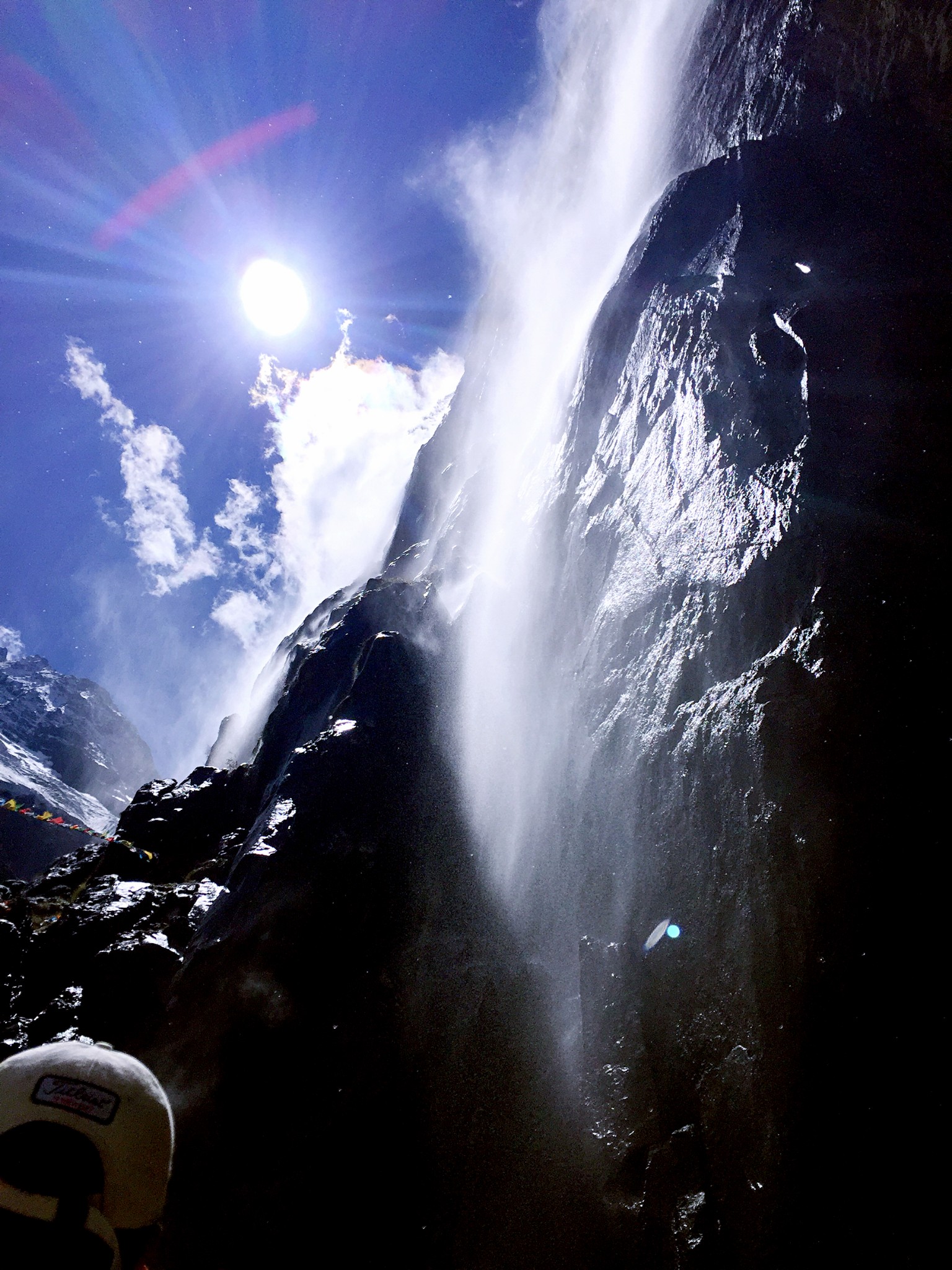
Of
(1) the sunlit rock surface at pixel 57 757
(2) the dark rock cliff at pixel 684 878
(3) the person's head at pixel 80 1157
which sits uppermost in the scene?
(1) the sunlit rock surface at pixel 57 757

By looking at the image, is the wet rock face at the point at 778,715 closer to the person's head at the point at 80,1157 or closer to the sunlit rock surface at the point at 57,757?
the person's head at the point at 80,1157

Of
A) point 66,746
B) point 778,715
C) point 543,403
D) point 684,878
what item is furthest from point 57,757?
point 778,715

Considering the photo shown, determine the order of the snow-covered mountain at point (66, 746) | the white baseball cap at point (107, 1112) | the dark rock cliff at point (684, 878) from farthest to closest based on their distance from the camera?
1. the snow-covered mountain at point (66, 746)
2. the dark rock cliff at point (684, 878)
3. the white baseball cap at point (107, 1112)

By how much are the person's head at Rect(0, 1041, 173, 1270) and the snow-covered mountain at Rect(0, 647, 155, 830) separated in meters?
109

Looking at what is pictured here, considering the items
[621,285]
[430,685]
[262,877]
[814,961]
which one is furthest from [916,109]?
[262,877]

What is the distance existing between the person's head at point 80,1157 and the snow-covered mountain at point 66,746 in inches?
4297

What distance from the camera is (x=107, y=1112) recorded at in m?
1.83

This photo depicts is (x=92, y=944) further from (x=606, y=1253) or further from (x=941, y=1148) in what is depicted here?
(x=941, y=1148)

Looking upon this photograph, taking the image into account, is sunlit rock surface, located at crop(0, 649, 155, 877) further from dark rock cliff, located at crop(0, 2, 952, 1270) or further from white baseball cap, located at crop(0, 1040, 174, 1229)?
white baseball cap, located at crop(0, 1040, 174, 1229)

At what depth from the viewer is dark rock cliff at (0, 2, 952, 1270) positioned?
459 cm

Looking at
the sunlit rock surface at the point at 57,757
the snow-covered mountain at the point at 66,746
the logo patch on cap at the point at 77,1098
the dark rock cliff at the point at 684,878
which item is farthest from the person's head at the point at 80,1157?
the snow-covered mountain at the point at 66,746

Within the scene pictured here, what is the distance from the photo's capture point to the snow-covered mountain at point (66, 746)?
104875mm

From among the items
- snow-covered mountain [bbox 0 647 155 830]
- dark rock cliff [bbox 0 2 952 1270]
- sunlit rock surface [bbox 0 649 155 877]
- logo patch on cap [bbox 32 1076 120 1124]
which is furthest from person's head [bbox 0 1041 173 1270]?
snow-covered mountain [bbox 0 647 155 830]

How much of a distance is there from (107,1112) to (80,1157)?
12 cm
